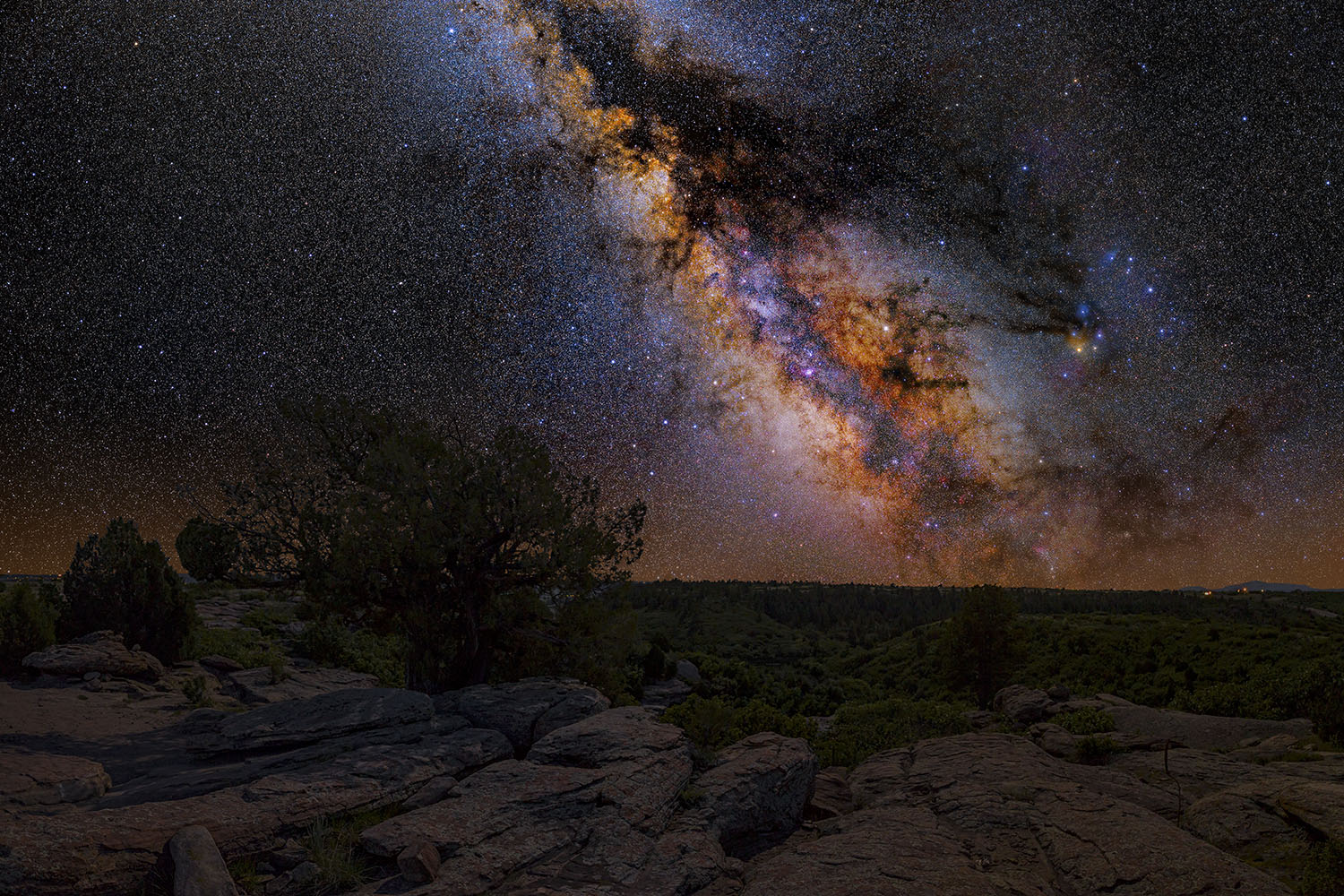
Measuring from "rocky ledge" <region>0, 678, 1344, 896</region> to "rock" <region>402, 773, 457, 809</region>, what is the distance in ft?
0.15

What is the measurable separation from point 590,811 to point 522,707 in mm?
5058

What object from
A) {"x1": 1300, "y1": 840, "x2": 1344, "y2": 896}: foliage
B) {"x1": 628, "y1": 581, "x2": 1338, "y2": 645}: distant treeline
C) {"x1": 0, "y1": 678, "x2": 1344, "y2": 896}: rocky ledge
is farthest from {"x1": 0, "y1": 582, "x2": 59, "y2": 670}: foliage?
{"x1": 628, "y1": 581, "x2": 1338, "y2": 645}: distant treeline

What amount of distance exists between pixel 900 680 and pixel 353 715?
80291 millimetres

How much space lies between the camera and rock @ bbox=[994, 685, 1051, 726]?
105 ft

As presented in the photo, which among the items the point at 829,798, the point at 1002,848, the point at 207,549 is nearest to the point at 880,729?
the point at 829,798

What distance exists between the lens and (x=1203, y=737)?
2238cm

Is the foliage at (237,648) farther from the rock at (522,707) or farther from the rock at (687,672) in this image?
the rock at (687,672)

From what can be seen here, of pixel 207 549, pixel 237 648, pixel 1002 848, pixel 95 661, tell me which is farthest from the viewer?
pixel 237 648

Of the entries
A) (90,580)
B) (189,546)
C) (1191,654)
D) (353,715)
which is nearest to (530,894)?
(353,715)

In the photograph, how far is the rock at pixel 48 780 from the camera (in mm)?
10078

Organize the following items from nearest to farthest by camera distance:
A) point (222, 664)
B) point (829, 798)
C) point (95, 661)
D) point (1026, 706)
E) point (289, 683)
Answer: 1. point (829, 798)
2. point (95, 661)
3. point (289, 683)
4. point (222, 664)
5. point (1026, 706)

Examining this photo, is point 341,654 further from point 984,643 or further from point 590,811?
point 984,643

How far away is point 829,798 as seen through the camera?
14484mm

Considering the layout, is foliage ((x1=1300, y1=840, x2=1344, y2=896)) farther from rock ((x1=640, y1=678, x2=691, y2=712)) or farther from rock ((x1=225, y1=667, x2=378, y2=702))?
rock ((x1=640, y1=678, x2=691, y2=712))
